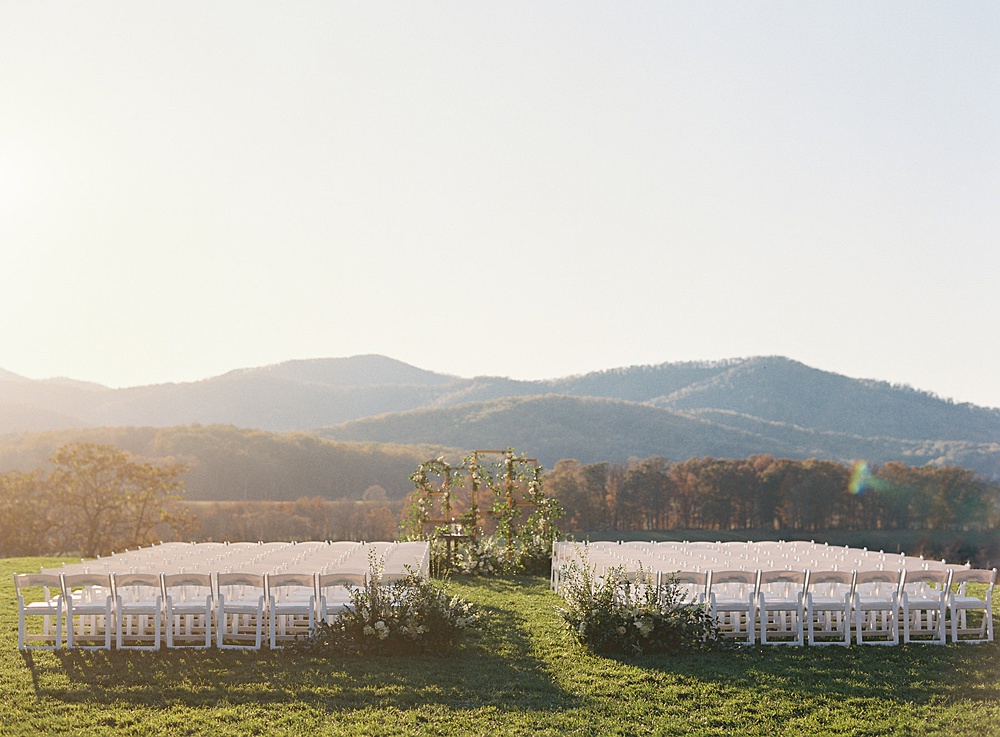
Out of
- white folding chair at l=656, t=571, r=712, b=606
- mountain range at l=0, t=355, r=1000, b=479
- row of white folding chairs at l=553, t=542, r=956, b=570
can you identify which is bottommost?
row of white folding chairs at l=553, t=542, r=956, b=570

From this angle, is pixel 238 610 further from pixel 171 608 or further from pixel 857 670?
pixel 857 670

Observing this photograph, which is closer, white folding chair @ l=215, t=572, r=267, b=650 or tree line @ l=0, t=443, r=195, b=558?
white folding chair @ l=215, t=572, r=267, b=650

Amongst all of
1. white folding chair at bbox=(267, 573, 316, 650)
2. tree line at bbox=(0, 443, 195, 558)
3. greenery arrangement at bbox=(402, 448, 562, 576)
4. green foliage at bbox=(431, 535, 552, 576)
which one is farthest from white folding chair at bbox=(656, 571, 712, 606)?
tree line at bbox=(0, 443, 195, 558)

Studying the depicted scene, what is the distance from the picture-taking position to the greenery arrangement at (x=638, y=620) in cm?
912

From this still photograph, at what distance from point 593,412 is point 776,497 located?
1298 inches

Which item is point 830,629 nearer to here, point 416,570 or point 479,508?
point 416,570

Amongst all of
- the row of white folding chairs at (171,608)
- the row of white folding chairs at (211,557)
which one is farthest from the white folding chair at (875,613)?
the row of white folding chairs at (211,557)

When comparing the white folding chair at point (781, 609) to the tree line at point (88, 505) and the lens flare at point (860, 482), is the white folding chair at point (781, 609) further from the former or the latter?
the lens flare at point (860, 482)

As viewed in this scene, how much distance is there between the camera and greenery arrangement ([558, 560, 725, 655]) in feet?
29.9

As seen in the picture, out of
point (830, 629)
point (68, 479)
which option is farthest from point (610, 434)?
point (830, 629)

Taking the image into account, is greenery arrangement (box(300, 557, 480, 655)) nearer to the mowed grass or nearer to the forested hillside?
the mowed grass

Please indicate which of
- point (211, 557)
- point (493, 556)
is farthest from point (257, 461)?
point (211, 557)

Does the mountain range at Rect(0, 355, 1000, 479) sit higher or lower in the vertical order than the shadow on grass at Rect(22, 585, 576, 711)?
higher

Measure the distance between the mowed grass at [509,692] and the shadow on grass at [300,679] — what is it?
2 cm
